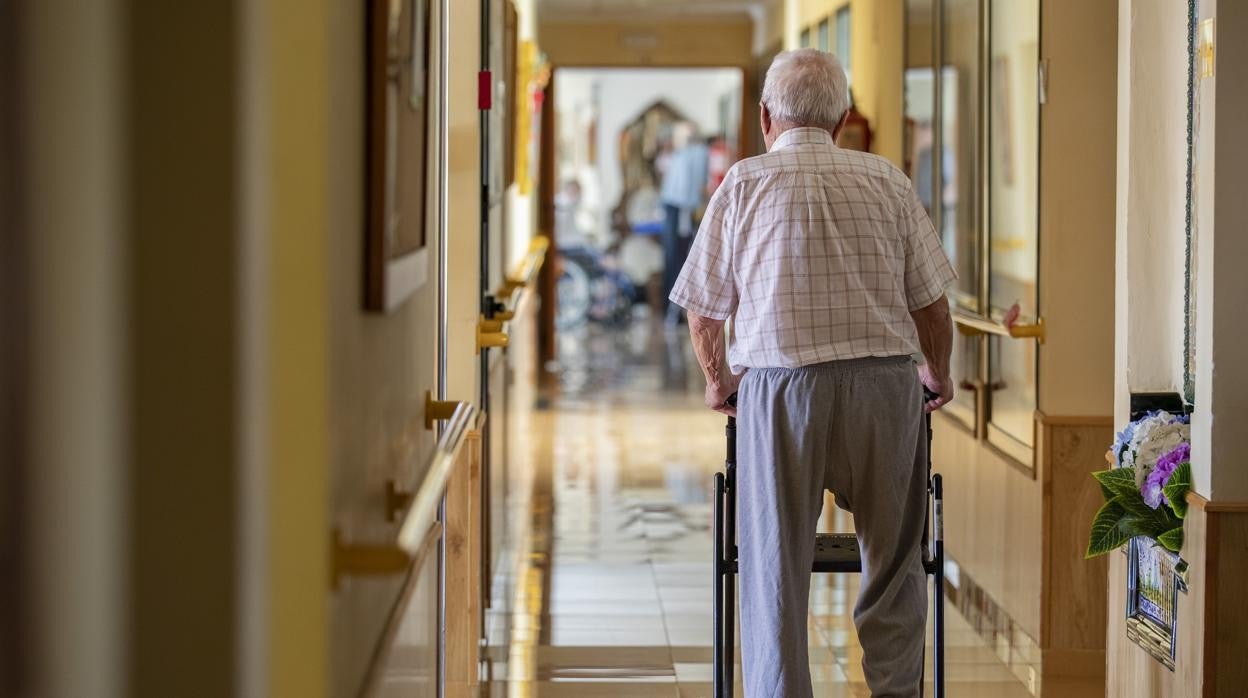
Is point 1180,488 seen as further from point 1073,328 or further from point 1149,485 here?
point 1073,328

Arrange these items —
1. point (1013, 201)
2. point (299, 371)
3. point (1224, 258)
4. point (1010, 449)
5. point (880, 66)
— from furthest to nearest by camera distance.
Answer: point (880, 66) < point (1013, 201) < point (1010, 449) < point (1224, 258) < point (299, 371)

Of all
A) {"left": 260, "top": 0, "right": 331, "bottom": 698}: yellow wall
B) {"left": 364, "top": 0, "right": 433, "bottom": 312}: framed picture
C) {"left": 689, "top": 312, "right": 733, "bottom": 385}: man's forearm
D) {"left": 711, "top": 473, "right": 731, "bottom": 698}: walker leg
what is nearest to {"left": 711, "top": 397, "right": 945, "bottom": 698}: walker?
{"left": 711, "top": 473, "right": 731, "bottom": 698}: walker leg

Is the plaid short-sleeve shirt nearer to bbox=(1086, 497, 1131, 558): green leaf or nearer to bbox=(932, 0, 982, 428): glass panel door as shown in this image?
bbox=(1086, 497, 1131, 558): green leaf

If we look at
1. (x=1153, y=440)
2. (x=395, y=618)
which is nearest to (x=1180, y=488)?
(x=1153, y=440)

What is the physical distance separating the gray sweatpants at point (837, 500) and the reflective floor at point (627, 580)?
106cm

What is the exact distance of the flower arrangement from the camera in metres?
3.54

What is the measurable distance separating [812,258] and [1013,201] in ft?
7.14

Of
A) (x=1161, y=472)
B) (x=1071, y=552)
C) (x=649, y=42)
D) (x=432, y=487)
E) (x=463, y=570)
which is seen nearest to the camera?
(x=432, y=487)

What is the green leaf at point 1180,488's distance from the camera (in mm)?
3504

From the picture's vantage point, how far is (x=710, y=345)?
358 centimetres

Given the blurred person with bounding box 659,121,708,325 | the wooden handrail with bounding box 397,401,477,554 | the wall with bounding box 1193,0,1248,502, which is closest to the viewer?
the wooden handrail with bounding box 397,401,477,554

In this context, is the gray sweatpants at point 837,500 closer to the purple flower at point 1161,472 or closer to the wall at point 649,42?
the purple flower at point 1161,472

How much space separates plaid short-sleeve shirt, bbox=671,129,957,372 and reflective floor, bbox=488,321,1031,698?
146cm

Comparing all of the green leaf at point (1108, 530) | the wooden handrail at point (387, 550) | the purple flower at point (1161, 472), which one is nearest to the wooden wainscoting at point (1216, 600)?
the purple flower at point (1161, 472)
